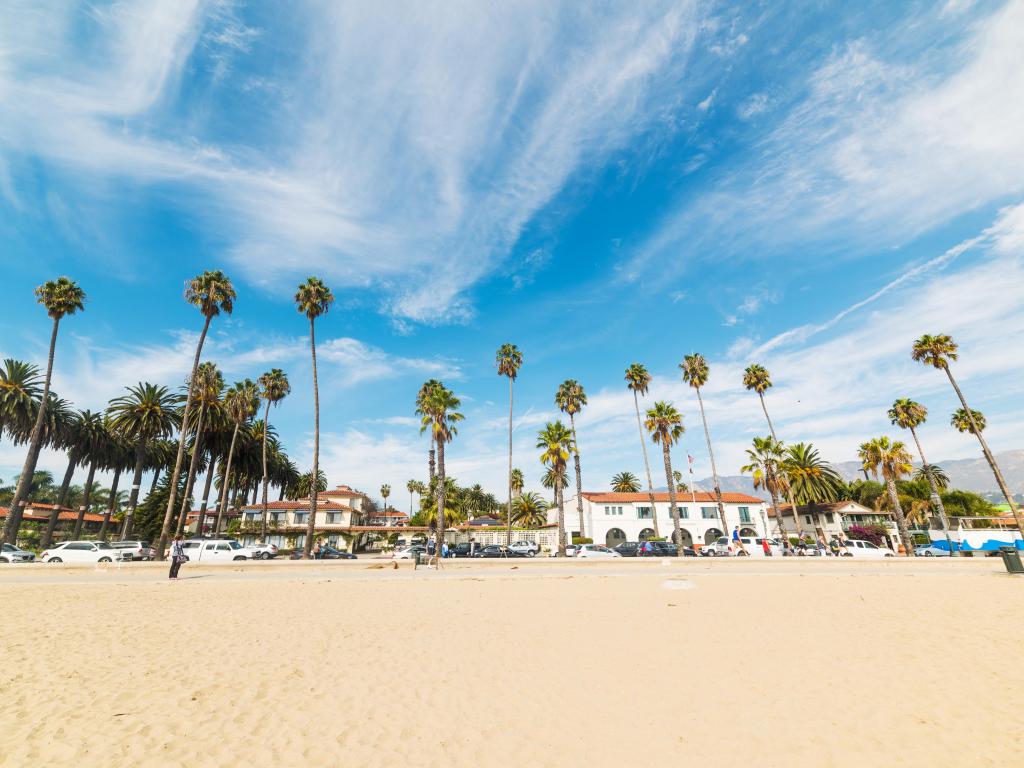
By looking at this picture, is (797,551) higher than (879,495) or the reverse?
the reverse

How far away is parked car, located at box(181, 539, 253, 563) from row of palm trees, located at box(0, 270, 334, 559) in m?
3.83

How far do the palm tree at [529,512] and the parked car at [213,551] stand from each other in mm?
43043

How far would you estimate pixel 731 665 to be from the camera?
32.9 feet

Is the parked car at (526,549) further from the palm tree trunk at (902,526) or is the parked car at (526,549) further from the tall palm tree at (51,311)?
the tall palm tree at (51,311)

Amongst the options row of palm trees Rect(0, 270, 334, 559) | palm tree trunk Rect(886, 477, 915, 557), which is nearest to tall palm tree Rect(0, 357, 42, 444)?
row of palm trees Rect(0, 270, 334, 559)

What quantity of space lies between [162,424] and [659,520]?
65125 mm

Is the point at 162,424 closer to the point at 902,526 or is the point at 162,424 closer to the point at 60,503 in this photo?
the point at 60,503

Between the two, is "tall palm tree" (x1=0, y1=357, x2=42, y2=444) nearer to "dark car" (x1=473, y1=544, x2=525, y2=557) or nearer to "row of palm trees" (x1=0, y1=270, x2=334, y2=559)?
"row of palm trees" (x1=0, y1=270, x2=334, y2=559)

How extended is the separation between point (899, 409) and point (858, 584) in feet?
176

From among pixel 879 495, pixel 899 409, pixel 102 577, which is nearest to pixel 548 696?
pixel 102 577

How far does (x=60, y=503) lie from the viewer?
53.1 meters

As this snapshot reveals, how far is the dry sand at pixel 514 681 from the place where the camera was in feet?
21.3

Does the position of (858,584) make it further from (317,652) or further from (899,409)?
(899,409)

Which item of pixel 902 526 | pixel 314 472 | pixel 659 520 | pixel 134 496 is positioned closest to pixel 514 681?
pixel 314 472
